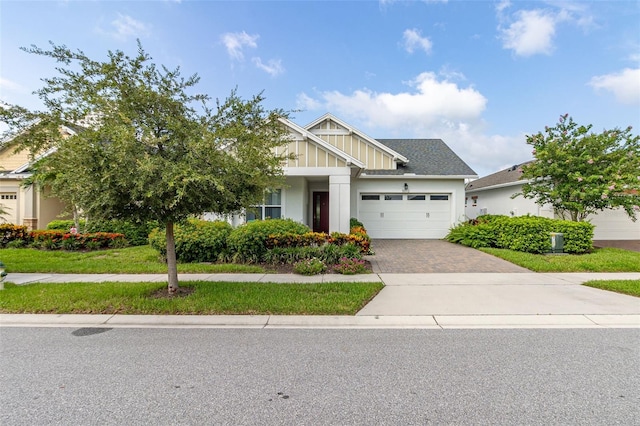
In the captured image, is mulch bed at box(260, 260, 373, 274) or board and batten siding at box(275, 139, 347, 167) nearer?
mulch bed at box(260, 260, 373, 274)

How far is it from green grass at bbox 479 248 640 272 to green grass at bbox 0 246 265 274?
25.6ft

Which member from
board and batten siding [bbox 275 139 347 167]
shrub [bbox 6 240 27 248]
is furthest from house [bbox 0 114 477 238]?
board and batten siding [bbox 275 139 347 167]

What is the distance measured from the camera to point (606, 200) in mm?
11781

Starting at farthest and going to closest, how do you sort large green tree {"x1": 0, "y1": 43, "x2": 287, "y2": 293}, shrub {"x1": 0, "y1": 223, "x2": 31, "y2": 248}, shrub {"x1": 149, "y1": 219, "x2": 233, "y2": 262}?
shrub {"x1": 0, "y1": 223, "x2": 31, "y2": 248} → shrub {"x1": 149, "y1": 219, "x2": 233, "y2": 262} → large green tree {"x1": 0, "y1": 43, "x2": 287, "y2": 293}

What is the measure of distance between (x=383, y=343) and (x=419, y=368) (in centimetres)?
74

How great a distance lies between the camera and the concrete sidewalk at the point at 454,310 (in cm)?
489

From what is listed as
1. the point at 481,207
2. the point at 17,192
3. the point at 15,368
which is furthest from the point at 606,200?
the point at 17,192

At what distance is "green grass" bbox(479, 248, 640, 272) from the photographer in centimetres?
841

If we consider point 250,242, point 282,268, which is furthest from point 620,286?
point 250,242

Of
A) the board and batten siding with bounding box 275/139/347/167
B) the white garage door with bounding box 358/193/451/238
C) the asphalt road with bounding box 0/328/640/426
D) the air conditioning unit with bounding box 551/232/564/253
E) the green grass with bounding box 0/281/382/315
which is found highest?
the board and batten siding with bounding box 275/139/347/167

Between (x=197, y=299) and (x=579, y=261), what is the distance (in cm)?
1050

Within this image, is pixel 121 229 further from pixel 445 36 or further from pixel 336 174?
pixel 445 36

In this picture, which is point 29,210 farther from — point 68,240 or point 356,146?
point 356,146

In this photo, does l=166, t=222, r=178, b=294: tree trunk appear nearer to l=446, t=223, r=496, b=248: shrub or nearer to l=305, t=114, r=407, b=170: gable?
l=305, t=114, r=407, b=170: gable
